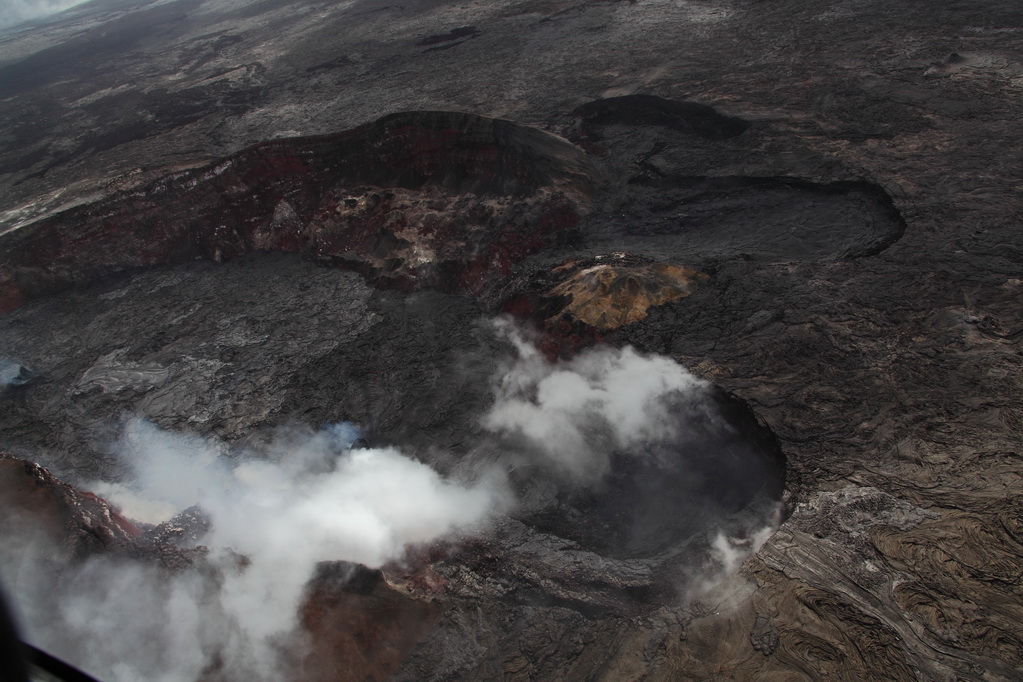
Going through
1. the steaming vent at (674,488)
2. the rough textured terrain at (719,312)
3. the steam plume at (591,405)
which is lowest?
the steaming vent at (674,488)

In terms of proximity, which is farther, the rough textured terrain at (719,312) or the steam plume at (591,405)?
the steam plume at (591,405)

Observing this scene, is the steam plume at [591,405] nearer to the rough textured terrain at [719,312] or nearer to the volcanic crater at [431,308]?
the volcanic crater at [431,308]

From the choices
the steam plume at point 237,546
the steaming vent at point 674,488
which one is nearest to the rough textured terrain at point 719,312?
the steaming vent at point 674,488

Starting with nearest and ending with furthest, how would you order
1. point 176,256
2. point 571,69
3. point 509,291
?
point 509,291
point 176,256
point 571,69

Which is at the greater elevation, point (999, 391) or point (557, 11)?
point (557, 11)

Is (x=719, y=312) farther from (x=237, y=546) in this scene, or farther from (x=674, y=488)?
(x=237, y=546)

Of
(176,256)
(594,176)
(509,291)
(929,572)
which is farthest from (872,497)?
(176,256)

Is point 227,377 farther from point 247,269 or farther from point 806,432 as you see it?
point 806,432

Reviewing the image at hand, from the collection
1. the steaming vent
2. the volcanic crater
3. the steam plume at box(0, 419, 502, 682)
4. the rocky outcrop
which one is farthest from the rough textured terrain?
the rocky outcrop

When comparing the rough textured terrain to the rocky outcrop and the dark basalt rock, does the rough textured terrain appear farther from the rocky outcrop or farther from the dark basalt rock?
the rocky outcrop
